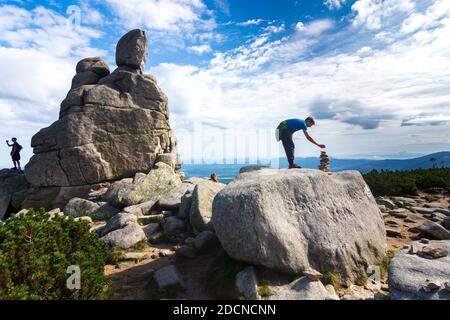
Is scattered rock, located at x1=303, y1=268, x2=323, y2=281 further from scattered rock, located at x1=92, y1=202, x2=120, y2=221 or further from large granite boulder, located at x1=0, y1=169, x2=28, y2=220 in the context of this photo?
large granite boulder, located at x1=0, y1=169, x2=28, y2=220

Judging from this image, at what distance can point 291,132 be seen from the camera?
47.7 ft

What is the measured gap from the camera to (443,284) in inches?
259

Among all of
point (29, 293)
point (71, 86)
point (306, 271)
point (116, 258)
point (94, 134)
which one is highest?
point (71, 86)

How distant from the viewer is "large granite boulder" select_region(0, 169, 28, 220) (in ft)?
89.6

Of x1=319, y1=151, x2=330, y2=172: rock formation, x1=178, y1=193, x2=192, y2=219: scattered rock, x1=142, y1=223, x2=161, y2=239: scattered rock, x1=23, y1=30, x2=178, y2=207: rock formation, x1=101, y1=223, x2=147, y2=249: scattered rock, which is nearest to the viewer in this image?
x1=101, y1=223, x2=147, y2=249: scattered rock

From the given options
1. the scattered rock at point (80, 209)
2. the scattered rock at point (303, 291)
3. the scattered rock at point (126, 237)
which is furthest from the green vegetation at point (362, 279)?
the scattered rock at point (80, 209)

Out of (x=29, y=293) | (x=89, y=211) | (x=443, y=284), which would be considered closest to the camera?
(x=29, y=293)

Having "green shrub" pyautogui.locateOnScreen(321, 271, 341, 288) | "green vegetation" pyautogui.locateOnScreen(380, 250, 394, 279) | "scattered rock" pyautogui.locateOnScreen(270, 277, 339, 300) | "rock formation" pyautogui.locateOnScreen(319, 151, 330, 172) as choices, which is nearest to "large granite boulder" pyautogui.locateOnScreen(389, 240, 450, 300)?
"green vegetation" pyautogui.locateOnScreen(380, 250, 394, 279)

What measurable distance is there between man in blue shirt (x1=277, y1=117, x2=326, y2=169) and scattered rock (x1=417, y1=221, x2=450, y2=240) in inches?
220

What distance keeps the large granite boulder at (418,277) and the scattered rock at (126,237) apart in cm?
926

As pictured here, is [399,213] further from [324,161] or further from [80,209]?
[80,209]

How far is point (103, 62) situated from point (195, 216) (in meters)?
28.5

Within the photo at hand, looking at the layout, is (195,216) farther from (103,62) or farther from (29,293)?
(103,62)
